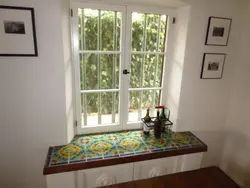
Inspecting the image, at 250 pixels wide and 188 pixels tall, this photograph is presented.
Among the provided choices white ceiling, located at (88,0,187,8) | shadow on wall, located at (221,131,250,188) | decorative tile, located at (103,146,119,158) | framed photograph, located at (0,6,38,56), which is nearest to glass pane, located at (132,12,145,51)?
white ceiling, located at (88,0,187,8)

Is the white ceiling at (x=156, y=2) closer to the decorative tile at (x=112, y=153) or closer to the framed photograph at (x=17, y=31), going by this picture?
the framed photograph at (x=17, y=31)

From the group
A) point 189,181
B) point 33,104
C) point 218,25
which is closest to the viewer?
point 189,181

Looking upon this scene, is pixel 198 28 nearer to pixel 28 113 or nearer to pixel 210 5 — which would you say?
pixel 210 5

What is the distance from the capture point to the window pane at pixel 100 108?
5.65ft

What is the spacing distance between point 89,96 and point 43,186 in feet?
3.05

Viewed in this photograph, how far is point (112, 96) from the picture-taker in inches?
70.1

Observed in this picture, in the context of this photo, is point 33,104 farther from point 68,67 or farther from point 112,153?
point 112,153

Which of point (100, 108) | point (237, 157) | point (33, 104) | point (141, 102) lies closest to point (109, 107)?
point (100, 108)

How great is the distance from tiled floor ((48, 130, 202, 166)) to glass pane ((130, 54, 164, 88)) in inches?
20.8

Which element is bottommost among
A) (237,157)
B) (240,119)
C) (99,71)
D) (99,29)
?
(237,157)

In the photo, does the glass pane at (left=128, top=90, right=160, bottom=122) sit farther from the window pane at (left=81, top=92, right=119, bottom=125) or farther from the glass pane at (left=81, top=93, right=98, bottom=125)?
the glass pane at (left=81, top=93, right=98, bottom=125)

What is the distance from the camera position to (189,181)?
3.69ft

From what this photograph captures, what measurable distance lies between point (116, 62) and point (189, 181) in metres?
1.17

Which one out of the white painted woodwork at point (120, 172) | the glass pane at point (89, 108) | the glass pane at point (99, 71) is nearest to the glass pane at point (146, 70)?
the glass pane at point (99, 71)
